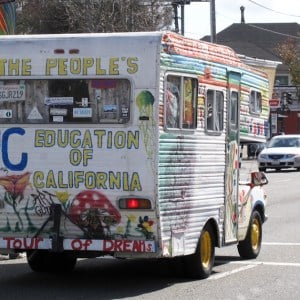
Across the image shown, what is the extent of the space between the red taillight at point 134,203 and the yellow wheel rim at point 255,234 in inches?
139

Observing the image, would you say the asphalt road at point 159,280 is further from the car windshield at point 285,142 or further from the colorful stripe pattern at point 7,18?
the car windshield at point 285,142

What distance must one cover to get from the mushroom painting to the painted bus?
11 mm

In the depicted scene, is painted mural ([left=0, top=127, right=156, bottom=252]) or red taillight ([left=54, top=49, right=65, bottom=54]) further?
red taillight ([left=54, top=49, right=65, bottom=54])

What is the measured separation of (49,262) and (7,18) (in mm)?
5965

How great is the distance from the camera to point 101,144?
924cm

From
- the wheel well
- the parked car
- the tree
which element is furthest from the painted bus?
the tree

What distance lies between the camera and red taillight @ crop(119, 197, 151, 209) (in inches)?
357

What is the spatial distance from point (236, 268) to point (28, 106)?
12.4 feet

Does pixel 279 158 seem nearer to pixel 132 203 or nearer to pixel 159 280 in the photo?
pixel 159 280

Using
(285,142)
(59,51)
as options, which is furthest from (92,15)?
(59,51)

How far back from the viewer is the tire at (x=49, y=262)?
10.9 meters

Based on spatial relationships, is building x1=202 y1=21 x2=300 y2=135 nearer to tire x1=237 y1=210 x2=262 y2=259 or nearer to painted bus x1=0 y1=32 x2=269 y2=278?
tire x1=237 y1=210 x2=262 y2=259

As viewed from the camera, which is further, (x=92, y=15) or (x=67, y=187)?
(x=92, y=15)

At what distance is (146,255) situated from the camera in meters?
9.16
